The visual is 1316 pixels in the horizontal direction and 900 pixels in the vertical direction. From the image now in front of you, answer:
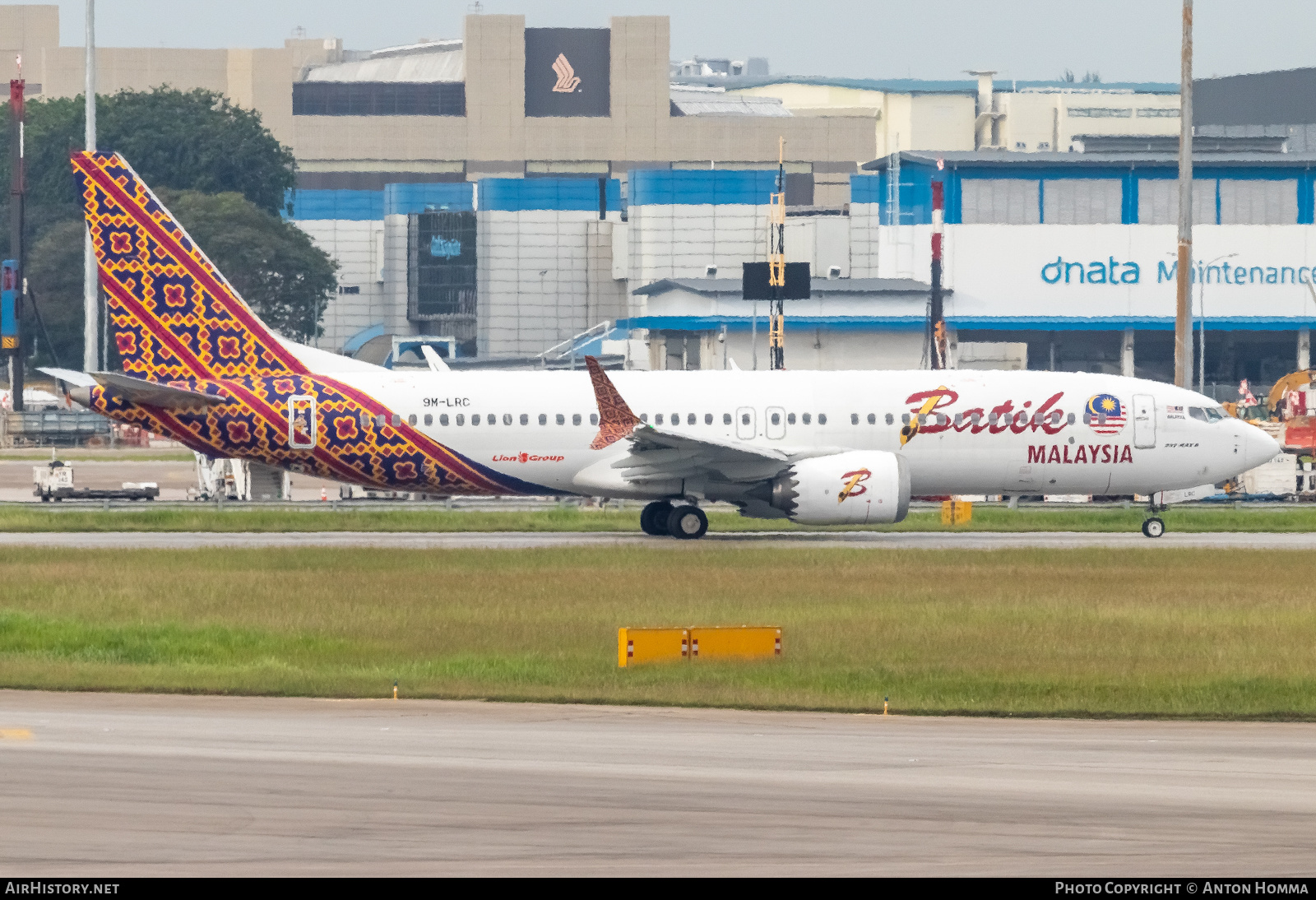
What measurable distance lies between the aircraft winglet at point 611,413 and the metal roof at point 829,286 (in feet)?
227

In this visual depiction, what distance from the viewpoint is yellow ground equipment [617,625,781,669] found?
25547mm

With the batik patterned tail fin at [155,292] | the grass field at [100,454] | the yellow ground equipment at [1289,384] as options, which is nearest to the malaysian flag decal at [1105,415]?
the batik patterned tail fin at [155,292]

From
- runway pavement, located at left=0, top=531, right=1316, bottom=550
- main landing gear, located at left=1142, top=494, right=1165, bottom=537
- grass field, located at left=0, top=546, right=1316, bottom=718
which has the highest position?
main landing gear, located at left=1142, top=494, right=1165, bottom=537

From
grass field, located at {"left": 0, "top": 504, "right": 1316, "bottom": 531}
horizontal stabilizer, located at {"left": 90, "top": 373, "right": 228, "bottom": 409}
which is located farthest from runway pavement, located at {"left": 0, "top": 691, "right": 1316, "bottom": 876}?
grass field, located at {"left": 0, "top": 504, "right": 1316, "bottom": 531}

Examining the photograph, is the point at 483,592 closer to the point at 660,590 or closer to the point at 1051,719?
the point at 660,590

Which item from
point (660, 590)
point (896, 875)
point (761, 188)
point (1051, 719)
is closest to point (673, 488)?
point (660, 590)

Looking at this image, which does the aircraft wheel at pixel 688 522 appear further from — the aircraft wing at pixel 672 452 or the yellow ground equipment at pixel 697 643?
the yellow ground equipment at pixel 697 643

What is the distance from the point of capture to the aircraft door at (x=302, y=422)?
4447 centimetres

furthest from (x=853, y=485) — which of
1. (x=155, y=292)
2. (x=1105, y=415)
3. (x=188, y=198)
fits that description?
(x=188, y=198)

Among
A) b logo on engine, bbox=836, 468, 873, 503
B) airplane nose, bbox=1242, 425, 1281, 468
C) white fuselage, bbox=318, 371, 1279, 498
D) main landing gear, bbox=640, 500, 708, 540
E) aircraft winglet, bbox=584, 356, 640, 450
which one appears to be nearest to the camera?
b logo on engine, bbox=836, 468, 873, 503

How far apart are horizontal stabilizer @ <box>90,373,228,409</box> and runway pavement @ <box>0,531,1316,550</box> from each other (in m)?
3.22

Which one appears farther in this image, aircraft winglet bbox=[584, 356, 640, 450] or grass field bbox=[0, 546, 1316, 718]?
aircraft winglet bbox=[584, 356, 640, 450]

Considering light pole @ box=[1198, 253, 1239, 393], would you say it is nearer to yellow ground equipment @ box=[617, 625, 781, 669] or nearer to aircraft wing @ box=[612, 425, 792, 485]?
aircraft wing @ box=[612, 425, 792, 485]

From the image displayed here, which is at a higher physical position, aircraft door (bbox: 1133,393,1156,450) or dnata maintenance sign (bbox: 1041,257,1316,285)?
dnata maintenance sign (bbox: 1041,257,1316,285)
